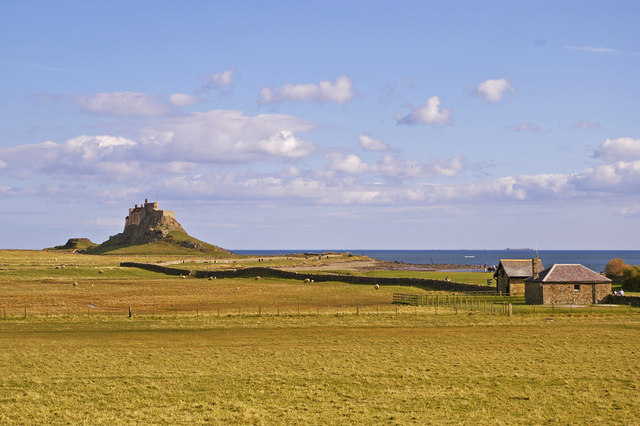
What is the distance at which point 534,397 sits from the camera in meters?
25.3

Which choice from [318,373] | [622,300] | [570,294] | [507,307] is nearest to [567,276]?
[570,294]

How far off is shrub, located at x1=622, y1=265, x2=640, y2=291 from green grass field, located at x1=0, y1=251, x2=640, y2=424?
24.3 metres

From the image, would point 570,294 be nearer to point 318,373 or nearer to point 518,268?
point 518,268

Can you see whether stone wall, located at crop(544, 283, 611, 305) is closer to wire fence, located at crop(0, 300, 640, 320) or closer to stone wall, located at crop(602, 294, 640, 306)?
stone wall, located at crop(602, 294, 640, 306)

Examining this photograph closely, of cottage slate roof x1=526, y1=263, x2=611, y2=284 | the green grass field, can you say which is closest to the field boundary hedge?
cottage slate roof x1=526, y1=263, x2=611, y2=284

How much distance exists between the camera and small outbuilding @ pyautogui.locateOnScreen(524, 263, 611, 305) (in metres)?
62.2

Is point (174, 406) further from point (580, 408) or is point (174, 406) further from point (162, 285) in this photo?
point (162, 285)

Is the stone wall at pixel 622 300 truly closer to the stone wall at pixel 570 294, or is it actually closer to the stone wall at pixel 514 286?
the stone wall at pixel 570 294

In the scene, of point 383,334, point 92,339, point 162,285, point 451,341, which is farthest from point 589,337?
point 162,285

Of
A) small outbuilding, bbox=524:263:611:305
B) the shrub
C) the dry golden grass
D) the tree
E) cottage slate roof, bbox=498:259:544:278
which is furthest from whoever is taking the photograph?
the tree

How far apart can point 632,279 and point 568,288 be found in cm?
2293

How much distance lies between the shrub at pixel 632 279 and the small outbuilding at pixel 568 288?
19369 millimetres

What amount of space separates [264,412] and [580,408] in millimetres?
10913

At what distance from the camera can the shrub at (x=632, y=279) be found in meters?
79.7
